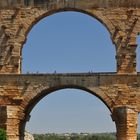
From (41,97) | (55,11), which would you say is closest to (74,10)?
(55,11)

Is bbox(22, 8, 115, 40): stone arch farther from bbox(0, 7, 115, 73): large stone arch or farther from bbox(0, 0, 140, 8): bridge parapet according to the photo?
bbox(0, 0, 140, 8): bridge parapet

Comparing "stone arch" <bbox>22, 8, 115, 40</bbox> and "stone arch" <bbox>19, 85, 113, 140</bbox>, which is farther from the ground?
"stone arch" <bbox>22, 8, 115, 40</bbox>

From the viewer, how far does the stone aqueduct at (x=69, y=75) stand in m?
29.7

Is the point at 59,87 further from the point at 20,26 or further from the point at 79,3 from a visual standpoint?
the point at 79,3

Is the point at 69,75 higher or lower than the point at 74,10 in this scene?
lower

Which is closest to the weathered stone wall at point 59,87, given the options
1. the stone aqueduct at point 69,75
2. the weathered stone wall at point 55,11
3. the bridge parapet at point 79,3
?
the stone aqueduct at point 69,75

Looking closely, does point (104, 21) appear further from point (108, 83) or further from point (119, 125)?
point (119, 125)

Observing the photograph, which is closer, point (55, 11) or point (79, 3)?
point (79, 3)

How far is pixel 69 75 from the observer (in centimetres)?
3008

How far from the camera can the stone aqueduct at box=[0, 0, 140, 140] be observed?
29672 millimetres

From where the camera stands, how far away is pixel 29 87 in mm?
30172

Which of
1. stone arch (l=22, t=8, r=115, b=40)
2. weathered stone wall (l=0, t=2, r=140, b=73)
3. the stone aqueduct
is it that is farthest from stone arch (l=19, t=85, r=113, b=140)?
stone arch (l=22, t=8, r=115, b=40)

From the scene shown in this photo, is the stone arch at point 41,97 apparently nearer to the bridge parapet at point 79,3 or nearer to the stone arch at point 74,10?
the stone arch at point 74,10

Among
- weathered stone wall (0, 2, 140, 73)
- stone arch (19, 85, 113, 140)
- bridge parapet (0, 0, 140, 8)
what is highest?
bridge parapet (0, 0, 140, 8)
